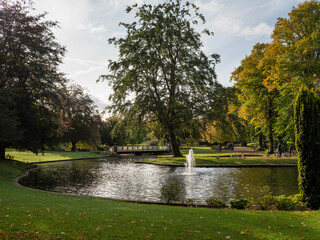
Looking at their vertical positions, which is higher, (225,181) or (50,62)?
(50,62)

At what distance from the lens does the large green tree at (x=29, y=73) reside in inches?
913

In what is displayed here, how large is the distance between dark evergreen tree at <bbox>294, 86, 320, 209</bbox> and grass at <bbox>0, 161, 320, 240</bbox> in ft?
4.71

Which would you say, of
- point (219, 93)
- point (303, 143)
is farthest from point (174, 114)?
point (303, 143)

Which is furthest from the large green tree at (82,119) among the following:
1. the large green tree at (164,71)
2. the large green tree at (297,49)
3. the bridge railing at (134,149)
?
the large green tree at (297,49)

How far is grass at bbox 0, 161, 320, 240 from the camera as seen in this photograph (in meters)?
6.43

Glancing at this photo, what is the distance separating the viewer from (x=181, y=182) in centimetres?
1823

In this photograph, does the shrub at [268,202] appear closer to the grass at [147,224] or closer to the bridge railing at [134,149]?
the grass at [147,224]

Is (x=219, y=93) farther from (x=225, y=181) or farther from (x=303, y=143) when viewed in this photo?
(x=303, y=143)

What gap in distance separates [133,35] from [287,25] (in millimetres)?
17462

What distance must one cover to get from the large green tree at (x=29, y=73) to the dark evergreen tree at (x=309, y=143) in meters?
20.5

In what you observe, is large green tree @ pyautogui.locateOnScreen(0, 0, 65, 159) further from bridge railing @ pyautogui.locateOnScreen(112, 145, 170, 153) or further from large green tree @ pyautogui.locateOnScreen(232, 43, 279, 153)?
bridge railing @ pyautogui.locateOnScreen(112, 145, 170, 153)

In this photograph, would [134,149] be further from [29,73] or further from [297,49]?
[297,49]

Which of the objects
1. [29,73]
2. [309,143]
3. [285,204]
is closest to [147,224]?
[285,204]

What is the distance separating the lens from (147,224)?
729cm
